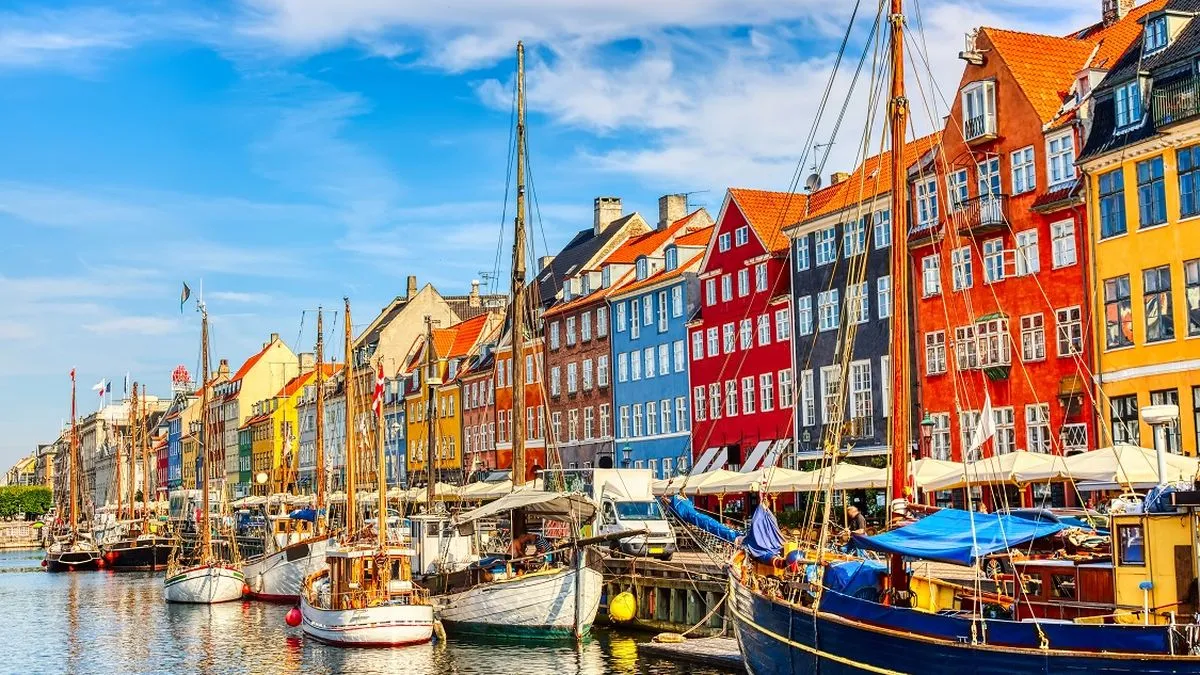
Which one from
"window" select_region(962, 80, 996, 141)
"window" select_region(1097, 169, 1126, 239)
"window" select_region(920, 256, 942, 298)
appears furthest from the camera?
"window" select_region(920, 256, 942, 298)

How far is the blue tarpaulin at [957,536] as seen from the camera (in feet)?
76.2

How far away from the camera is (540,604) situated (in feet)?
138

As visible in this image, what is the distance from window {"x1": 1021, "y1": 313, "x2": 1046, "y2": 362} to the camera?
4928 centimetres

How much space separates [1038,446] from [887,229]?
11.8 metres

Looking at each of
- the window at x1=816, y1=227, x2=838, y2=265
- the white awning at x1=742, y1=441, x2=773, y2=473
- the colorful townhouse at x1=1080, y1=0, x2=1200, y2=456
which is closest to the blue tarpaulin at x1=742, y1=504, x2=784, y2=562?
the colorful townhouse at x1=1080, y1=0, x2=1200, y2=456

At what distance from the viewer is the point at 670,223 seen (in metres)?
86.6

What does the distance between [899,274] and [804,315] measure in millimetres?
36590

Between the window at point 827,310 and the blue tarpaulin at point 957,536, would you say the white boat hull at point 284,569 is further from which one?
the blue tarpaulin at point 957,536

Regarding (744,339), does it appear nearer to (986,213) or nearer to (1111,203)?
(986,213)

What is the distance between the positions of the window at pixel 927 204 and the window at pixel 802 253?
870cm

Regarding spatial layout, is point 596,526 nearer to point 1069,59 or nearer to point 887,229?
point 887,229

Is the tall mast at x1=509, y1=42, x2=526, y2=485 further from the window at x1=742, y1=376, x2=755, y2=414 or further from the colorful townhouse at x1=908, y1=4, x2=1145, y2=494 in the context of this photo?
the window at x1=742, y1=376, x2=755, y2=414

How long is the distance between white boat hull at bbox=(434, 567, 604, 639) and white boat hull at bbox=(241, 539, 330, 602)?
20.2 m

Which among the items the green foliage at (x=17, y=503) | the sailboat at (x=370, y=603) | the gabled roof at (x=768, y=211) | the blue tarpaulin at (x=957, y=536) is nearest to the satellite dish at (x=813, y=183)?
the gabled roof at (x=768, y=211)
